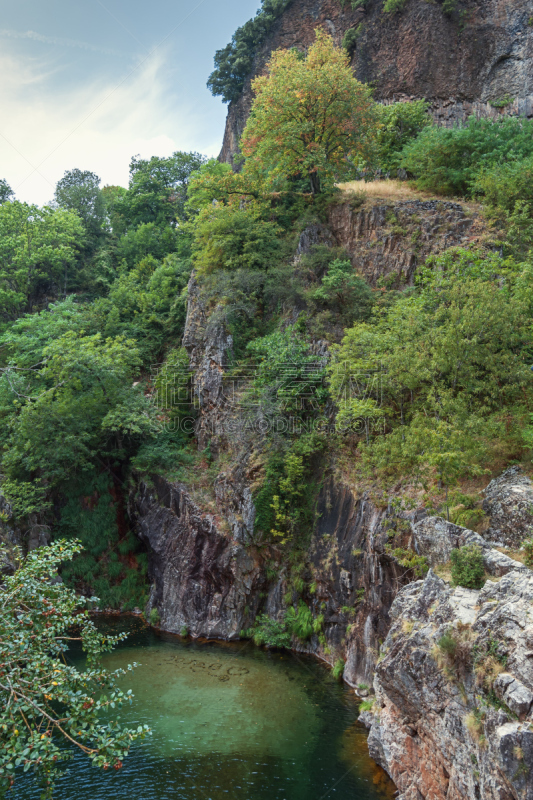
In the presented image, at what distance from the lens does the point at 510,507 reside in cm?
1058

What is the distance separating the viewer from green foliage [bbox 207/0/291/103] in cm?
3634

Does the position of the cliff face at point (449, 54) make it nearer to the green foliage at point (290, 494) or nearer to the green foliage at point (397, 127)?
the green foliage at point (397, 127)

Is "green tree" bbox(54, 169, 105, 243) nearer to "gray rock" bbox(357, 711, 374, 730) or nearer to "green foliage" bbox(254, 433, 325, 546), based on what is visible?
"green foliage" bbox(254, 433, 325, 546)

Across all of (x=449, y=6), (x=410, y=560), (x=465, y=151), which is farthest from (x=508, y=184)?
(x=410, y=560)

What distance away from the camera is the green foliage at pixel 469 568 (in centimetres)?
948

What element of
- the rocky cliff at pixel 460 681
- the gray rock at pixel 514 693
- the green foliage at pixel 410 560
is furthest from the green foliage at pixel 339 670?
the gray rock at pixel 514 693

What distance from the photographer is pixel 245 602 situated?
18250 millimetres

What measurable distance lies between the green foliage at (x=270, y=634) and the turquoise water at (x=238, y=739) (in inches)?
24.1

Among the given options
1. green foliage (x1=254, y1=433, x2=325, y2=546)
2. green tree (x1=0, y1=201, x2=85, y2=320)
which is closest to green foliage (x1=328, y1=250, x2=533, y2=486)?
green foliage (x1=254, y1=433, x2=325, y2=546)

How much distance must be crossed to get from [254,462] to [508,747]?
503 inches

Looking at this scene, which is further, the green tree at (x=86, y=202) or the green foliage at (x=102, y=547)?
the green tree at (x=86, y=202)

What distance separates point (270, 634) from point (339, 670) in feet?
10.4

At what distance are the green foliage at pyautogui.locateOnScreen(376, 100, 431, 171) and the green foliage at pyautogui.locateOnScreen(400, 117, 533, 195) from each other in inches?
93.5

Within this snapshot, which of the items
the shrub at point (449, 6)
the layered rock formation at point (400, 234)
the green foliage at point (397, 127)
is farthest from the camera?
the shrub at point (449, 6)
